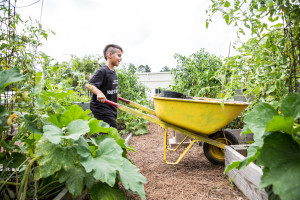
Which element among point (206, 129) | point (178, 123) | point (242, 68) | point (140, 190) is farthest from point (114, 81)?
point (140, 190)

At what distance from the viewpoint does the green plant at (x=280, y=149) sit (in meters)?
0.54

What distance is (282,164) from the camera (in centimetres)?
60

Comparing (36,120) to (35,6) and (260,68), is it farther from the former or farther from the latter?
(260,68)

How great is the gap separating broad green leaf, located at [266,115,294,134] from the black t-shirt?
2111 mm

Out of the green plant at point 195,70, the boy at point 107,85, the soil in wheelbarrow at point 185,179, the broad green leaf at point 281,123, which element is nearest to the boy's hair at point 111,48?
the boy at point 107,85

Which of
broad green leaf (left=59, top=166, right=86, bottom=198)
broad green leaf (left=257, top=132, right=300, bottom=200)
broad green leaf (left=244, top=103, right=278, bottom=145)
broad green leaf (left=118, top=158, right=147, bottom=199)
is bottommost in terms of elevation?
broad green leaf (left=118, top=158, right=147, bottom=199)

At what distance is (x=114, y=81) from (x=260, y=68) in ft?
5.85

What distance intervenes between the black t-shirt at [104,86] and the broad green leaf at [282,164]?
6.91 feet

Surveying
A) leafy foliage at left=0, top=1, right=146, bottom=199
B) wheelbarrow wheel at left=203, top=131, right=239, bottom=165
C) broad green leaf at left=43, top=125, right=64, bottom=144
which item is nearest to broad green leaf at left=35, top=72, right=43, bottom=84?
leafy foliage at left=0, top=1, right=146, bottom=199

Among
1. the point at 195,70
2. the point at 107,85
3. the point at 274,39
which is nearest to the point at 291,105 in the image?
the point at 274,39

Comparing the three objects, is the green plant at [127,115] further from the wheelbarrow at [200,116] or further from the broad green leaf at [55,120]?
the broad green leaf at [55,120]

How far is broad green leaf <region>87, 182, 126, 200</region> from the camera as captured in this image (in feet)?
3.67

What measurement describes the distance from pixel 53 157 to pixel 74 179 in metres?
0.16

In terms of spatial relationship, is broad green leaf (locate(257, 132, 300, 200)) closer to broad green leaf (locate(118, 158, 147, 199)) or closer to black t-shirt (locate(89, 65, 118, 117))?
broad green leaf (locate(118, 158, 147, 199))
